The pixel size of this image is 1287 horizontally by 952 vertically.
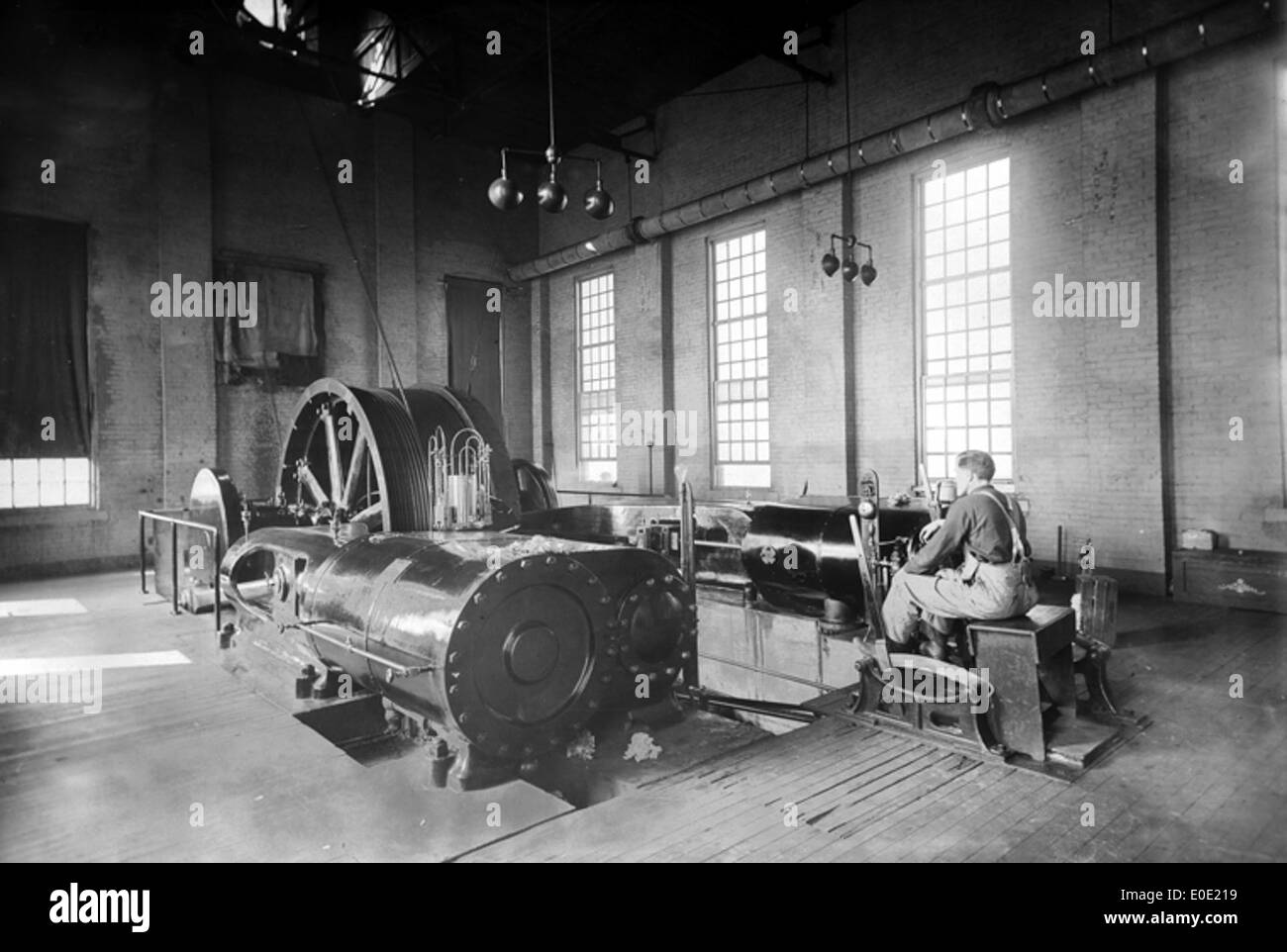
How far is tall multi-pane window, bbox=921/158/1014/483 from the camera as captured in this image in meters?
8.41

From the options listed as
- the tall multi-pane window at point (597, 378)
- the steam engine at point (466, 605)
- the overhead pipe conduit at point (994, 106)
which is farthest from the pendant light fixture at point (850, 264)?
the steam engine at point (466, 605)

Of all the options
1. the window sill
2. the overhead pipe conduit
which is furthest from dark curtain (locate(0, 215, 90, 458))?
the overhead pipe conduit

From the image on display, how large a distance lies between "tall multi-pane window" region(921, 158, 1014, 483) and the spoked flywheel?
5.95m

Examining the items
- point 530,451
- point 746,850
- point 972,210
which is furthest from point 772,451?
point 746,850

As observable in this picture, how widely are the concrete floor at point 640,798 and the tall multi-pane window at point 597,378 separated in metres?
9.40

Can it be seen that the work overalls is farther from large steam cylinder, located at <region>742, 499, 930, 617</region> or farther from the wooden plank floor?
large steam cylinder, located at <region>742, 499, 930, 617</region>

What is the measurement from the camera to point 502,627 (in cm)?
368

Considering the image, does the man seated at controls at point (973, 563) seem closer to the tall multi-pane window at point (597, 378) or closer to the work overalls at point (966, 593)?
the work overalls at point (966, 593)

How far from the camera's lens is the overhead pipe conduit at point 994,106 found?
20.7 ft

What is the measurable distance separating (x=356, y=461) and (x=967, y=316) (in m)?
6.49

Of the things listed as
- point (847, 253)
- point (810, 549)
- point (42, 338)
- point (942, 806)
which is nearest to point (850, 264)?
point (847, 253)

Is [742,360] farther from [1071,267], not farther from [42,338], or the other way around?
[42,338]

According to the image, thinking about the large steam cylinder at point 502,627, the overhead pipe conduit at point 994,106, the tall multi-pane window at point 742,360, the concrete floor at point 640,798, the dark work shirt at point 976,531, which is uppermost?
the overhead pipe conduit at point 994,106

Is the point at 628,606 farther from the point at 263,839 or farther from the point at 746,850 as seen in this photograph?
the point at 263,839
